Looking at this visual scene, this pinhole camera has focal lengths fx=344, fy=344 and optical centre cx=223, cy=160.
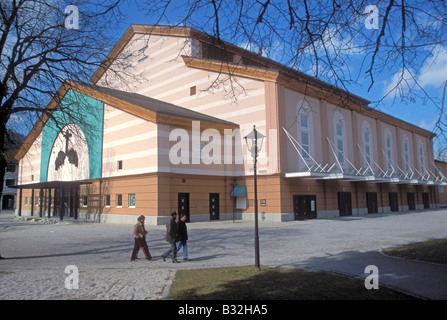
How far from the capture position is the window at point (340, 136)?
34.4m

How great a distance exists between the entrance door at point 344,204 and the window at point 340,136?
335cm

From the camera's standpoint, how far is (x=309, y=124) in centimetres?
3100

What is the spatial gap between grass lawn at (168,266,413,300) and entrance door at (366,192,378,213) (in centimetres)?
3209

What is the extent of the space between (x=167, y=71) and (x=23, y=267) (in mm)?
28768

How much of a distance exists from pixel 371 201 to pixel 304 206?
523 inches

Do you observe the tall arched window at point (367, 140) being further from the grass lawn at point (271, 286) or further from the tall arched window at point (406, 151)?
the grass lawn at point (271, 286)

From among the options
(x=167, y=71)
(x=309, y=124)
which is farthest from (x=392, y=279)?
(x=167, y=71)

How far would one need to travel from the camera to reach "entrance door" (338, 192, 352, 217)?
33125 millimetres

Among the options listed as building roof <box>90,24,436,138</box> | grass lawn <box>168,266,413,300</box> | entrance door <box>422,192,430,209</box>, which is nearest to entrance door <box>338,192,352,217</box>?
building roof <box>90,24,436,138</box>

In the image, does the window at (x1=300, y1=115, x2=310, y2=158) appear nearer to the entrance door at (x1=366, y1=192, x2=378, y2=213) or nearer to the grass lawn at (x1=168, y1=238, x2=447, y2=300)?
the entrance door at (x1=366, y1=192, x2=378, y2=213)

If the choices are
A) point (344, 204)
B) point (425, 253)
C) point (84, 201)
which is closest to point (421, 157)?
point (344, 204)

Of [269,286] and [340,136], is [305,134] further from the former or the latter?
[269,286]

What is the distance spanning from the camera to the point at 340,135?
35250 mm

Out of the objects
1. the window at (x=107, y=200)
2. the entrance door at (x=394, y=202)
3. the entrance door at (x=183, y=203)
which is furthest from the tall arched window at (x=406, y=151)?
the window at (x=107, y=200)
